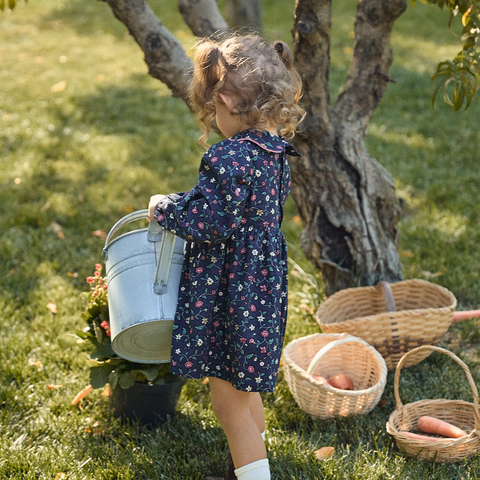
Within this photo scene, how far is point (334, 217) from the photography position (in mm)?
3006

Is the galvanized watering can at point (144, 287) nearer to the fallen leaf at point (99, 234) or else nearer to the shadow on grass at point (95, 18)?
the fallen leaf at point (99, 234)

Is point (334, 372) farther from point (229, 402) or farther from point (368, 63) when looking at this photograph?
point (368, 63)

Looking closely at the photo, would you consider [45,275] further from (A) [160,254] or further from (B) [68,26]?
(B) [68,26]

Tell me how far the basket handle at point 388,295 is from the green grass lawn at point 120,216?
0.36 meters

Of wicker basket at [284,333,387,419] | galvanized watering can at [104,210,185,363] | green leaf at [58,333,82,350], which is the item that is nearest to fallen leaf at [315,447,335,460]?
wicker basket at [284,333,387,419]

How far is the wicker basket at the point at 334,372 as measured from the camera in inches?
93.6

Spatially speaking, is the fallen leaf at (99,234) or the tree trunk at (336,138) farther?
the fallen leaf at (99,234)

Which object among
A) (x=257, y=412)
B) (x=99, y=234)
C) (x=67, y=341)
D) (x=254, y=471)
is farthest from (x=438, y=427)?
(x=99, y=234)

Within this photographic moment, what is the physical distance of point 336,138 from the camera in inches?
117

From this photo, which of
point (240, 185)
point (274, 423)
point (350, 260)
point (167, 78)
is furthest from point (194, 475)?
point (167, 78)

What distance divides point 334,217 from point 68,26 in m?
7.93

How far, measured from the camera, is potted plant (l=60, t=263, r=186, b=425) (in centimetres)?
233

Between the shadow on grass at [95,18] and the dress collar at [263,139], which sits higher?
the dress collar at [263,139]

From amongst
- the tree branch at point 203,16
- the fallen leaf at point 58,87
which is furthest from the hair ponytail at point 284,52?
the fallen leaf at point 58,87
